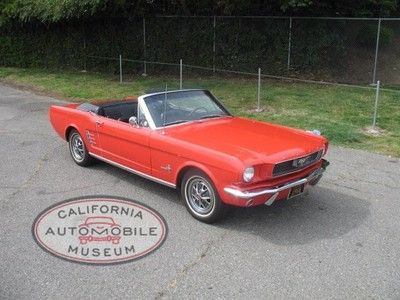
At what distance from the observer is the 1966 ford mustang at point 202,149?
499 centimetres

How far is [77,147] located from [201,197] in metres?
2.93

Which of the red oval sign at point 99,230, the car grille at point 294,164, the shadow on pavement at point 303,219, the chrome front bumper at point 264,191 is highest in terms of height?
the car grille at point 294,164

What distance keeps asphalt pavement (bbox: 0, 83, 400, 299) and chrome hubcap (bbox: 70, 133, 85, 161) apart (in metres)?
0.19

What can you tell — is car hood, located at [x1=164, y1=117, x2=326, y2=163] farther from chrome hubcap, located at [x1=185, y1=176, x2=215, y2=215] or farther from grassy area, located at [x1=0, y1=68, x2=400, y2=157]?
grassy area, located at [x1=0, y1=68, x2=400, y2=157]

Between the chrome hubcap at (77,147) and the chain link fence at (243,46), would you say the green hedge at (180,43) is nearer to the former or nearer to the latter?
the chain link fence at (243,46)

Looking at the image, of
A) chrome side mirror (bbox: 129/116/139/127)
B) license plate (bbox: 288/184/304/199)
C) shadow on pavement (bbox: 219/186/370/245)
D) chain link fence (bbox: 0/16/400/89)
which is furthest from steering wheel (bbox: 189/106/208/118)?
chain link fence (bbox: 0/16/400/89)

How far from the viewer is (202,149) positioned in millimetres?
5254

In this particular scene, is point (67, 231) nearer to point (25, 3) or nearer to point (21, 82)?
point (21, 82)

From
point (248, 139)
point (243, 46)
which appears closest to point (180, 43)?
point (243, 46)

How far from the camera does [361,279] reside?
424 centimetres

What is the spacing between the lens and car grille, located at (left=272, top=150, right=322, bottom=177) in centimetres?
511

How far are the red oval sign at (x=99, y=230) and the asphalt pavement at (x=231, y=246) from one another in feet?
0.42

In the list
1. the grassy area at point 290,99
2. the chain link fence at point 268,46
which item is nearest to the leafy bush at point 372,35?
the chain link fence at point 268,46

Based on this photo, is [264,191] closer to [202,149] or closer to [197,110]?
[202,149]
